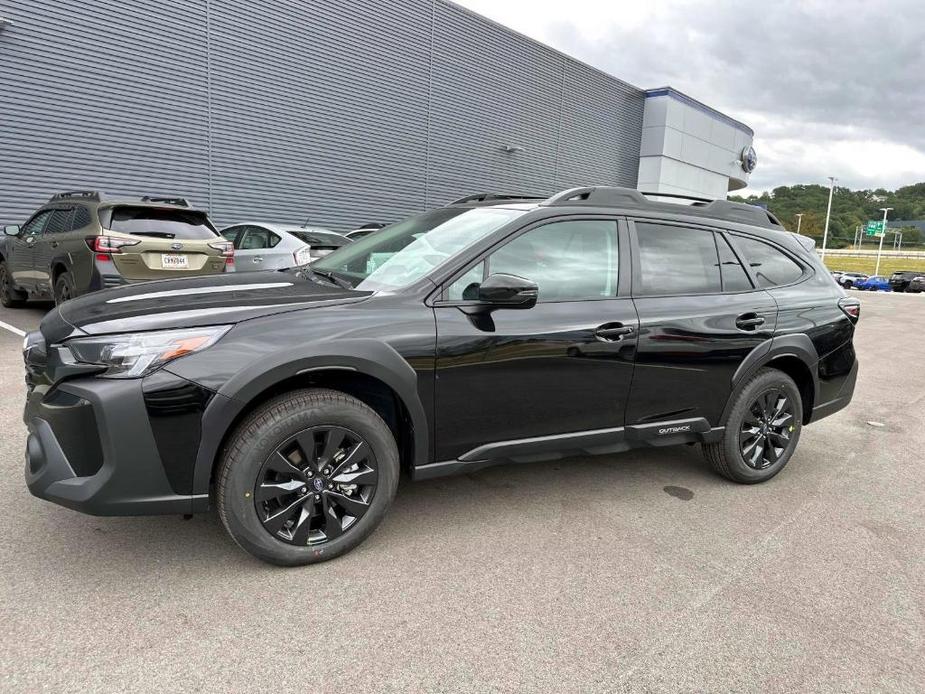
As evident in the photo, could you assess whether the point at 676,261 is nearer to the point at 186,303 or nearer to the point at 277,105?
the point at 186,303

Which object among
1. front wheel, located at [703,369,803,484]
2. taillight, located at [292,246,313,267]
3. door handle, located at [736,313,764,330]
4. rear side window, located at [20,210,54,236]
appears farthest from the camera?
taillight, located at [292,246,313,267]

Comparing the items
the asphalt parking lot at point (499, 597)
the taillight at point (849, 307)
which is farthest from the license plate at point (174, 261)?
A: the taillight at point (849, 307)

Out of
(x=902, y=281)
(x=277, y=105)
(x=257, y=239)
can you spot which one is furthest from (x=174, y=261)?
(x=902, y=281)

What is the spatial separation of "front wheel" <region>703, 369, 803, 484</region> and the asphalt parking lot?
0.60ft

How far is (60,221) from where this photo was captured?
305 inches

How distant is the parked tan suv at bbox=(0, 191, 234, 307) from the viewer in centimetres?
688

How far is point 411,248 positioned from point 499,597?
1826mm

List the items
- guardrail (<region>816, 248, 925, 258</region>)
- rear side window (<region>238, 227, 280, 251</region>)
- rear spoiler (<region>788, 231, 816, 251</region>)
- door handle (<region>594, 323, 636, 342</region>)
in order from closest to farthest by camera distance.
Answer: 1. door handle (<region>594, 323, 636, 342</region>)
2. rear spoiler (<region>788, 231, 816, 251</region>)
3. rear side window (<region>238, 227, 280, 251</region>)
4. guardrail (<region>816, 248, 925, 258</region>)

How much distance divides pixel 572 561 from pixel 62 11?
544 inches

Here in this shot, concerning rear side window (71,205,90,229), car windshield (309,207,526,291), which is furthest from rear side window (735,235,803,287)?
rear side window (71,205,90,229)

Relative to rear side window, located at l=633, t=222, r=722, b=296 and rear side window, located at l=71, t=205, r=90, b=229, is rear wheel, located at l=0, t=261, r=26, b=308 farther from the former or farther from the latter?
rear side window, located at l=633, t=222, r=722, b=296

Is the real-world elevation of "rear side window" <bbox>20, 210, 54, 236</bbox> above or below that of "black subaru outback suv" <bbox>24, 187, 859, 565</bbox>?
above

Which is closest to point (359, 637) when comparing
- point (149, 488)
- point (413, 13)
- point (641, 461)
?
point (149, 488)

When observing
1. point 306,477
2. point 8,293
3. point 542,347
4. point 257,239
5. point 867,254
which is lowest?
point 8,293
